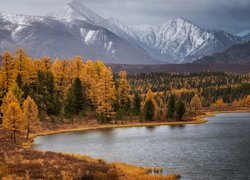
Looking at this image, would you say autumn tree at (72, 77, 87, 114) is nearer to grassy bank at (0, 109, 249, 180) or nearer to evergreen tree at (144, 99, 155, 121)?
evergreen tree at (144, 99, 155, 121)

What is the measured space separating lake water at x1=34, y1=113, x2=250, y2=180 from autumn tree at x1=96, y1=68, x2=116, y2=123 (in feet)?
74.0

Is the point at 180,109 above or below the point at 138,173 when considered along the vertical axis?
above

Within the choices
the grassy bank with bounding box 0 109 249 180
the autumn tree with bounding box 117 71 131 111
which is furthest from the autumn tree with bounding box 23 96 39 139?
the autumn tree with bounding box 117 71 131 111

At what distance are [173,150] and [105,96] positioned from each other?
6640cm

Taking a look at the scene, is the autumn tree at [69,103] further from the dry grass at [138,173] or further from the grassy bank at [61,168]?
the dry grass at [138,173]

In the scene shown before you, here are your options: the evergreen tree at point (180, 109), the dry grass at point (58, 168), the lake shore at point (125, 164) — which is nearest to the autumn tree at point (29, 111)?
the lake shore at point (125, 164)

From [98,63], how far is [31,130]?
155 feet

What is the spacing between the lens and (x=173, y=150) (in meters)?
78.2

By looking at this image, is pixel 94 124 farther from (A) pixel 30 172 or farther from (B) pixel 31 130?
(A) pixel 30 172

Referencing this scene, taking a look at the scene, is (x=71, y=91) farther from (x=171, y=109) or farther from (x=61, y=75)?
(x=171, y=109)

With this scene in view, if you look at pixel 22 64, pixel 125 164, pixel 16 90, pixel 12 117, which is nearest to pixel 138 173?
pixel 125 164

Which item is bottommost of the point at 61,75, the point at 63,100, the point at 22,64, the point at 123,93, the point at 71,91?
the point at 63,100

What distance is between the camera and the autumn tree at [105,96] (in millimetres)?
140125

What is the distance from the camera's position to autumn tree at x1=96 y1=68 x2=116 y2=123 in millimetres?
140125
